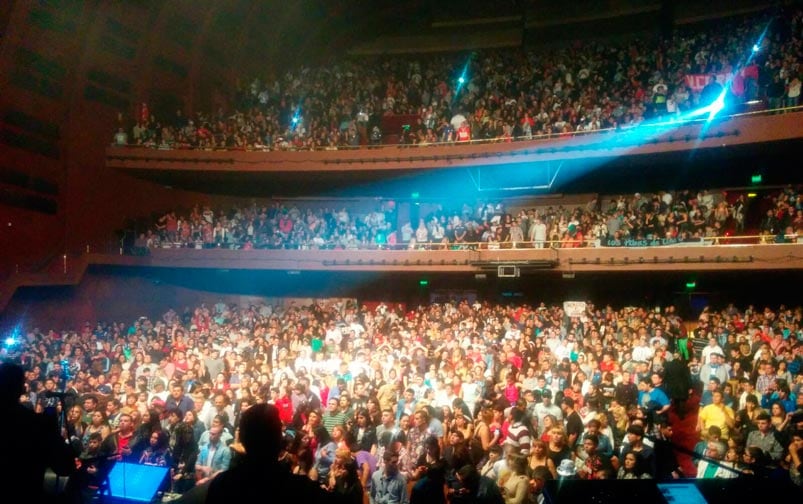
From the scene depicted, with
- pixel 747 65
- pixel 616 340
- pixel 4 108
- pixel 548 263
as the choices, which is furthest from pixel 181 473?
pixel 747 65

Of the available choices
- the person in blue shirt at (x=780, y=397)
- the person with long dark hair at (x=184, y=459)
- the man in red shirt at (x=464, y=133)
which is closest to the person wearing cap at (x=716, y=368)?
the person in blue shirt at (x=780, y=397)

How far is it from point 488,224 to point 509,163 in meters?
1.75

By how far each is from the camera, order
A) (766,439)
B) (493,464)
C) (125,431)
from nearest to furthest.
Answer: (493,464) → (766,439) → (125,431)

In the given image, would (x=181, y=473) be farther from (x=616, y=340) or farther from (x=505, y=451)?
(x=616, y=340)

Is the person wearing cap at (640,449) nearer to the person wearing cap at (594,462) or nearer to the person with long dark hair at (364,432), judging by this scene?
the person wearing cap at (594,462)

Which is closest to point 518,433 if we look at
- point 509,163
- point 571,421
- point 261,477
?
point 571,421

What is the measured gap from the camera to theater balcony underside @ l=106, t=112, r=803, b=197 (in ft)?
44.2

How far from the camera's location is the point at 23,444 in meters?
3.01

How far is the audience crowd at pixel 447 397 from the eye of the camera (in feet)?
21.0

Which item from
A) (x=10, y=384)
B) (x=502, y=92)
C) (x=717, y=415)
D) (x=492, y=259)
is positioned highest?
(x=502, y=92)

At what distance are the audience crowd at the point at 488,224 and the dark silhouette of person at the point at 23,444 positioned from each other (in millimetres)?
12675

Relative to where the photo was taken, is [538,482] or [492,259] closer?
[538,482]

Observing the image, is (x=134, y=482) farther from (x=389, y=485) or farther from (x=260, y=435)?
(x=260, y=435)

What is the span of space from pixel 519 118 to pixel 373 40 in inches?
357
